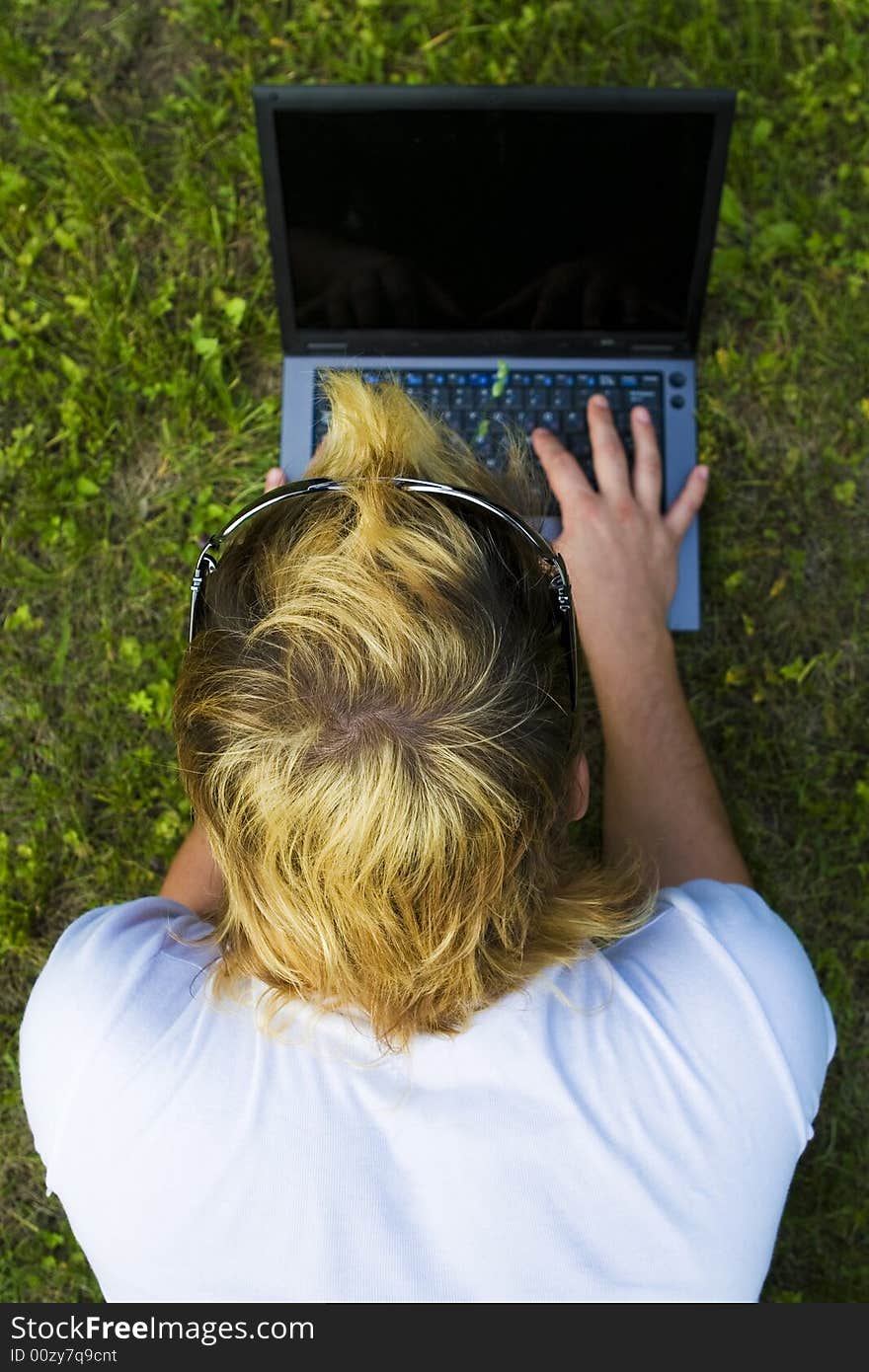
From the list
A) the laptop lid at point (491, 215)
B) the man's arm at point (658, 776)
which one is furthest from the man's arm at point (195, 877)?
the laptop lid at point (491, 215)

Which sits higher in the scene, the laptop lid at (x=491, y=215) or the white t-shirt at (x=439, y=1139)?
the laptop lid at (x=491, y=215)

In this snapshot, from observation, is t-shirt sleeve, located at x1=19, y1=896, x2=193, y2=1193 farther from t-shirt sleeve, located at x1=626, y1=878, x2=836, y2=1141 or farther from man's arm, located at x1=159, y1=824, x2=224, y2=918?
t-shirt sleeve, located at x1=626, y1=878, x2=836, y2=1141

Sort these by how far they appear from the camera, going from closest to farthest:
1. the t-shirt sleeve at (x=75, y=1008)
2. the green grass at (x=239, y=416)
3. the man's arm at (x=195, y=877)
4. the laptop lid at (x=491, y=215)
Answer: the t-shirt sleeve at (x=75, y=1008)
the laptop lid at (x=491, y=215)
the man's arm at (x=195, y=877)
the green grass at (x=239, y=416)

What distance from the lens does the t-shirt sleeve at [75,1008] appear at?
1.49 meters

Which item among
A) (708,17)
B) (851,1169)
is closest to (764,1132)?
(851,1169)

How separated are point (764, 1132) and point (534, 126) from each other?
5.66ft

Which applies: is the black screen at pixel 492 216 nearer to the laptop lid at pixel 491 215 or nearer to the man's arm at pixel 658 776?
the laptop lid at pixel 491 215

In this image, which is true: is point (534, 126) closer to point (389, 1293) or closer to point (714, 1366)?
point (389, 1293)

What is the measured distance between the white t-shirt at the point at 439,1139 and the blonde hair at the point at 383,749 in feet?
0.26

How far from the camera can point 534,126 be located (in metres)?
1.86

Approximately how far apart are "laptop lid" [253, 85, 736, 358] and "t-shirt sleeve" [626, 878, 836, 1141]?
1217mm

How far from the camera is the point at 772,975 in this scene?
5.15ft

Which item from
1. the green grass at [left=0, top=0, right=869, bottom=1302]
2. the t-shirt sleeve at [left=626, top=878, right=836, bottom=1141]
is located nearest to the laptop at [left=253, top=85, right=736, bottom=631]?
the green grass at [left=0, top=0, right=869, bottom=1302]

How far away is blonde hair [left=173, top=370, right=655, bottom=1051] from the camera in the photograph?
1228 mm
